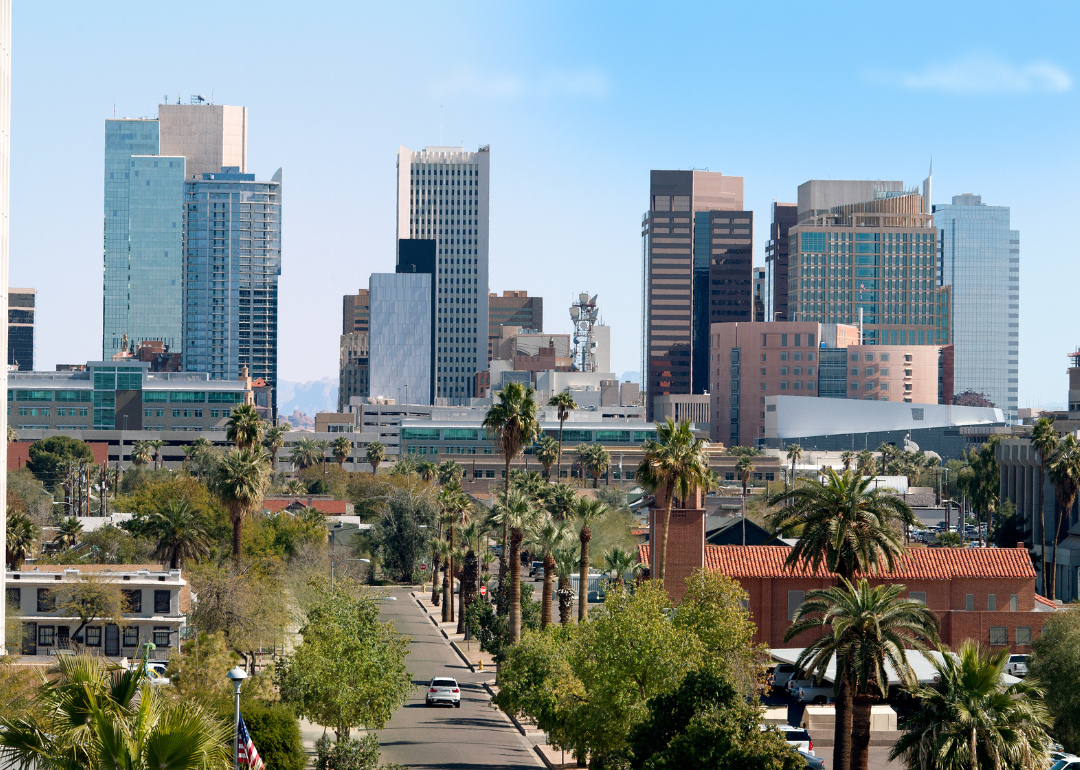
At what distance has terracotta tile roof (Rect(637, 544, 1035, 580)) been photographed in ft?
243

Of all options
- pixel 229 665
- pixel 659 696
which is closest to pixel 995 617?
pixel 659 696

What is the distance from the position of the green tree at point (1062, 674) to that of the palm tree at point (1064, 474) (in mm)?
43188

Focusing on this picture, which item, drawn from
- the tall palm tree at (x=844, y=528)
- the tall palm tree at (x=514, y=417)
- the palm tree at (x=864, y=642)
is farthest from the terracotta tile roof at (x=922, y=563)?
the palm tree at (x=864, y=642)

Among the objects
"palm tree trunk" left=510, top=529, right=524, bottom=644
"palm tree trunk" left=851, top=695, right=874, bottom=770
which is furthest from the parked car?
"palm tree trunk" left=851, top=695, right=874, bottom=770

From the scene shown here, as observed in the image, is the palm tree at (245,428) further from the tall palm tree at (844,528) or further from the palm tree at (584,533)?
the tall palm tree at (844,528)

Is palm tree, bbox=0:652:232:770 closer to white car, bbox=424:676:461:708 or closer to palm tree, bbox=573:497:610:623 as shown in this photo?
white car, bbox=424:676:461:708

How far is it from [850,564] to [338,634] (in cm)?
1979

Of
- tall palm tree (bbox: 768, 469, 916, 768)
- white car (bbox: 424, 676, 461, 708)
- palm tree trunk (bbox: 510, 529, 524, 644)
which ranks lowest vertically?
white car (bbox: 424, 676, 461, 708)

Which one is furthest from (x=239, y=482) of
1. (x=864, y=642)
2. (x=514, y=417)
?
(x=864, y=642)

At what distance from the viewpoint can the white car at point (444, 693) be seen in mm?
68000

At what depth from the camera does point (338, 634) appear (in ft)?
174

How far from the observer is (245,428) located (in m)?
99.0

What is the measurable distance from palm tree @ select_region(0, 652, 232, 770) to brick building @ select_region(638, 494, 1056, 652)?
49.7m

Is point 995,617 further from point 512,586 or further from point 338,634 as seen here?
point 338,634
